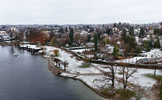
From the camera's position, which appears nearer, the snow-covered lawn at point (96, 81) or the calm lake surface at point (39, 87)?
the calm lake surface at point (39, 87)

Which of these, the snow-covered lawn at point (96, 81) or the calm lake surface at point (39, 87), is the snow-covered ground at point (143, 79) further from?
the calm lake surface at point (39, 87)

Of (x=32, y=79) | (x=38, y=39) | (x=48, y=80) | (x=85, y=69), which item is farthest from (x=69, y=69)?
(x=38, y=39)

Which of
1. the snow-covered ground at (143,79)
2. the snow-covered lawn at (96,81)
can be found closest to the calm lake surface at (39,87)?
the snow-covered lawn at (96,81)

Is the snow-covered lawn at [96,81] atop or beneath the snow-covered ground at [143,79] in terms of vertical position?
beneath

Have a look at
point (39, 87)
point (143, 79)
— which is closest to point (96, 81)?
point (143, 79)

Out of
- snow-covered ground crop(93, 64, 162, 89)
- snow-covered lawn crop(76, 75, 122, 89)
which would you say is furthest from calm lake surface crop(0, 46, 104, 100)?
snow-covered ground crop(93, 64, 162, 89)

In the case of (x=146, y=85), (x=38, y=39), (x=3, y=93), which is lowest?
(x=3, y=93)

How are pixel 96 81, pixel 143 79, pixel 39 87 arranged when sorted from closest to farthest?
pixel 39 87 < pixel 96 81 < pixel 143 79

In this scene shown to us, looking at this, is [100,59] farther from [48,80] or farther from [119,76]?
[48,80]

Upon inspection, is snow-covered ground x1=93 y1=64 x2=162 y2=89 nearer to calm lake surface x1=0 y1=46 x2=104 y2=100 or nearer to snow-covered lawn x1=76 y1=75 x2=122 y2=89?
snow-covered lawn x1=76 y1=75 x2=122 y2=89

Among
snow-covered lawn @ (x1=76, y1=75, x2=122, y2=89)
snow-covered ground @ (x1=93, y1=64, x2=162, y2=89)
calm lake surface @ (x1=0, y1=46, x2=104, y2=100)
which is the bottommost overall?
calm lake surface @ (x1=0, y1=46, x2=104, y2=100)

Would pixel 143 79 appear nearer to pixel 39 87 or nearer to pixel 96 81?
pixel 96 81
